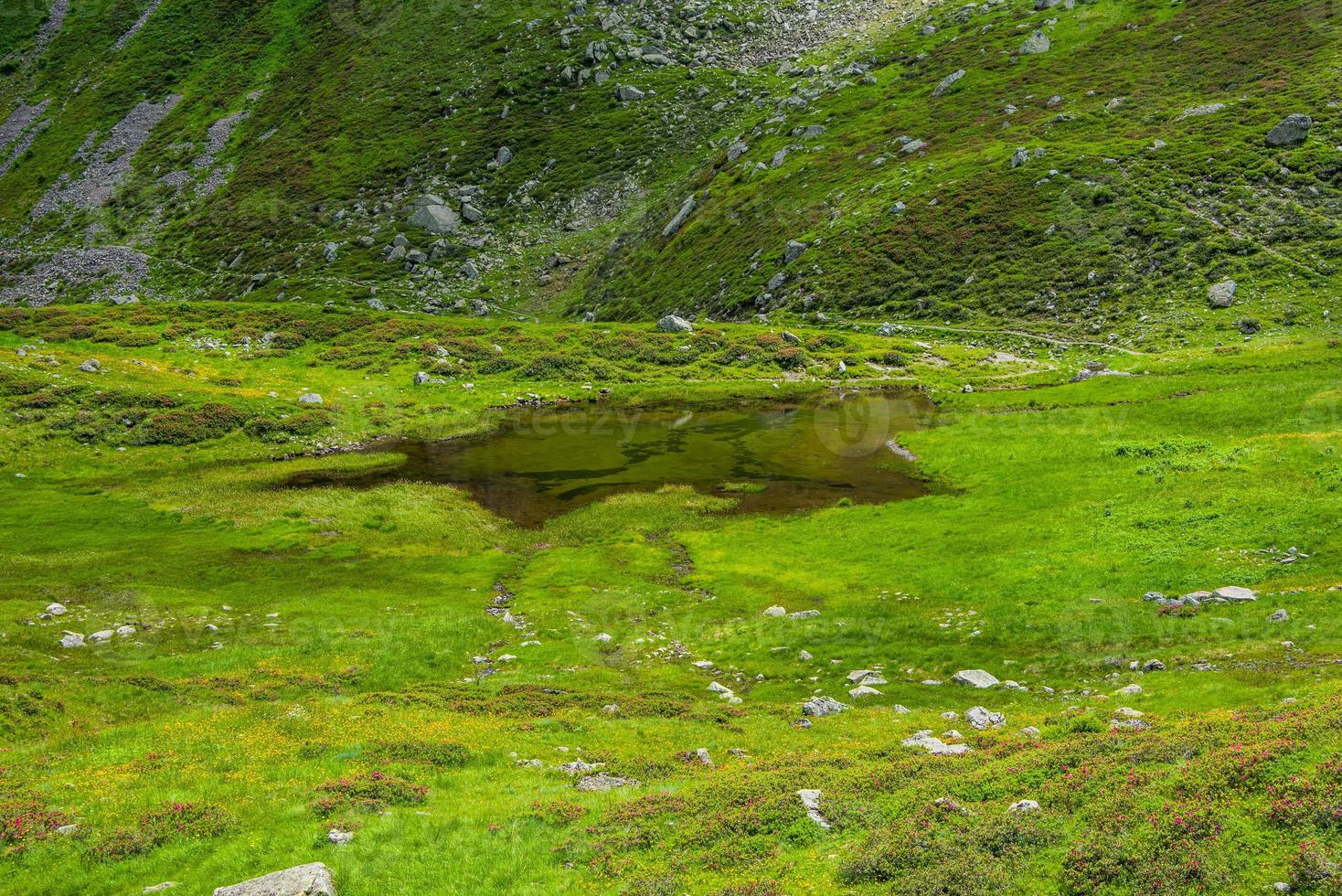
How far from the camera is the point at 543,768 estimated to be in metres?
17.2

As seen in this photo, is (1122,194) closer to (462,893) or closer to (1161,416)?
(1161,416)

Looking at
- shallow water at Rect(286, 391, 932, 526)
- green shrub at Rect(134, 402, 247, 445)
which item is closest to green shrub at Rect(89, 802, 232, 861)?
shallow water at Rect(286, 391, 932, 526)

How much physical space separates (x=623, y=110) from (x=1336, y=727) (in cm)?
15329

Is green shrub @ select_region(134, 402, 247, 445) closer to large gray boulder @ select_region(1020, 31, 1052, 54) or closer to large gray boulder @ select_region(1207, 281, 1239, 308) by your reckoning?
large gray boulder @ select_region(1207, 281, 1239, 308)

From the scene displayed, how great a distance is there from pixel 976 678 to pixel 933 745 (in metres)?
6.00

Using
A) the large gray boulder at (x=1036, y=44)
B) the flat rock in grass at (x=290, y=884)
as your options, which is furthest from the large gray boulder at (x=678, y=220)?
the flat rock in grass at (x=290, y=884)

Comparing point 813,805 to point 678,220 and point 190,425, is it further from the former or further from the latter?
point 678,220

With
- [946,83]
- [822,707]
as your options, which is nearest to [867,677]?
[822,707]

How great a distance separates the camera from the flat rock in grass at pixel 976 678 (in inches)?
834

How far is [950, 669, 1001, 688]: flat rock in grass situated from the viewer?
21172mm

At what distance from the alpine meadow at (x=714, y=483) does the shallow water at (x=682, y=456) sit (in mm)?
635

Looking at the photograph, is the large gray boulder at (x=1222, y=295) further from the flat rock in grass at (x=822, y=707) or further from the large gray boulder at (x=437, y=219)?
the large gray boulder at (x=437, y=219)

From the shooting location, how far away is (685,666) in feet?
82.9

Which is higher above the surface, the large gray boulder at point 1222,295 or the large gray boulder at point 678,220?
the large gray boulder at point 678,220
